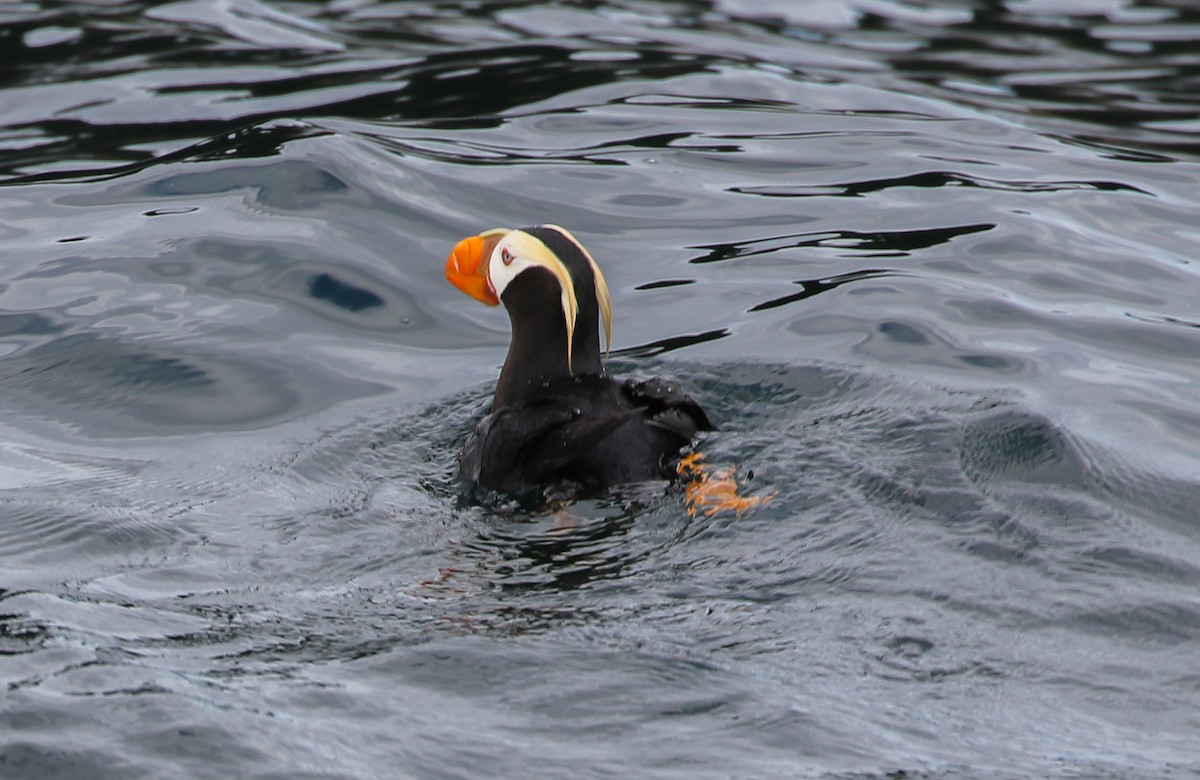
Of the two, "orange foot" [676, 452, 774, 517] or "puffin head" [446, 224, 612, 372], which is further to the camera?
"puffin head" [446, 224, 612, 372]

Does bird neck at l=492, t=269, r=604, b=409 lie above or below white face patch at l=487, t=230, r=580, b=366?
below

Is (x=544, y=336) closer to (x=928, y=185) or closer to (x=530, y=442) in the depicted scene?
(x=530, y=442)

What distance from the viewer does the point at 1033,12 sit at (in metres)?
14.3

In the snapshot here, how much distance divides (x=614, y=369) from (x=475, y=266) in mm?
1309

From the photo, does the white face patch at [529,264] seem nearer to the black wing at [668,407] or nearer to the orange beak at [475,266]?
the orange beak at [475,266]

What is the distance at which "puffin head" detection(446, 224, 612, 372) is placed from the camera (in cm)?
604

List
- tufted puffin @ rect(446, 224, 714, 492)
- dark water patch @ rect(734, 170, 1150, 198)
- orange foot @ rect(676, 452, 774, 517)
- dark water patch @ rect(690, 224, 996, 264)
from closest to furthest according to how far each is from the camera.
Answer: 1. orange foot @ rect(676, 452, 774, 517)
2. tufted puffin @ rect(446, 224, 714, 492)
3. dark water patch @ rect(690, 224, 996, 264)
4. dark water patch @ rect(734, 170, 1150, 198)

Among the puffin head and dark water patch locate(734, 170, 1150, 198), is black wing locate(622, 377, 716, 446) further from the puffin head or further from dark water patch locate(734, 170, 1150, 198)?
dark water patch locate(734, 170, 1150, 198)

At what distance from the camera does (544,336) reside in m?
6.19

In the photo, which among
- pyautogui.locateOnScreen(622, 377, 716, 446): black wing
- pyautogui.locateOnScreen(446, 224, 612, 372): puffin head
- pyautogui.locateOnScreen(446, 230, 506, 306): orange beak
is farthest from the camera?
pyautogui.locateOnScreen(446, 230, 506, 306): orange beak

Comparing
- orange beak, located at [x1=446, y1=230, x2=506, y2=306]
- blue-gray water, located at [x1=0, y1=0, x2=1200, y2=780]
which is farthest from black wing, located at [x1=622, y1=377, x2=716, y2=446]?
orange beak, located at [x1=446, y1=230, x2=506, y2=306]

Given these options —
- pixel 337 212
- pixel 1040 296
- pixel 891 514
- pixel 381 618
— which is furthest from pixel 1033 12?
pixel 381 618

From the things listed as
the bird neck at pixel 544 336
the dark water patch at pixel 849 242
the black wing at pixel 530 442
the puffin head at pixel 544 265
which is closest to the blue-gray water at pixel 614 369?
the dark water patch at pixel 849 242

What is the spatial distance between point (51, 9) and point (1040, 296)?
28.3 ft
